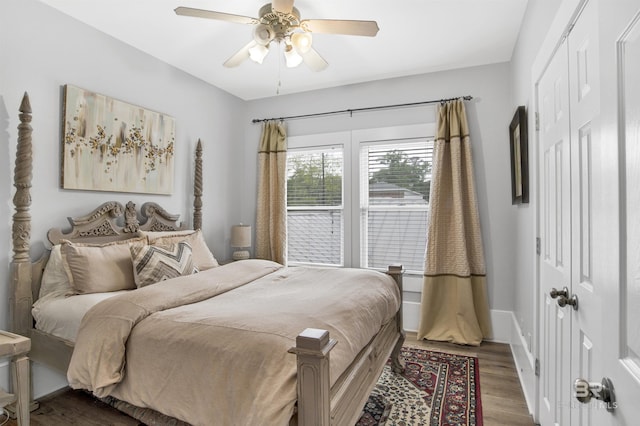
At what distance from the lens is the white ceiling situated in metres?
2.57

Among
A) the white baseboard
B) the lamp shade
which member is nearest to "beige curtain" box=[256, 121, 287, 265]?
the lamp shade

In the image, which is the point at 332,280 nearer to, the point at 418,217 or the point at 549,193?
the point at 549,193

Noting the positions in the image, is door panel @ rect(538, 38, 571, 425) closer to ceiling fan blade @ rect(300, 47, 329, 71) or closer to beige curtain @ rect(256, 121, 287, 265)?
ceiling fan blade @ rect(300, 47, 329, 71)

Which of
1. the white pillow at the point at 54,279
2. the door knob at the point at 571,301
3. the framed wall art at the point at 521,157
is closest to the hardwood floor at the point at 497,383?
the door knob at the point at 571,301

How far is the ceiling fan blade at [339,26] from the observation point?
7.20ft

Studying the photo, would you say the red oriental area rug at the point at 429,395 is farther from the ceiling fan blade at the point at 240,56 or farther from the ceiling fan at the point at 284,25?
the ceiling fan blade at the point at 240,56

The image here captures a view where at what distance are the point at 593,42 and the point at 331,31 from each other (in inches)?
63.4

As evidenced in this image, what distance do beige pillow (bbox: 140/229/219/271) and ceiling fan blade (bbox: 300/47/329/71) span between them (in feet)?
6.08

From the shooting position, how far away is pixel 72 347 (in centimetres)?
210

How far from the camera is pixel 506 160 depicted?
11.3ft

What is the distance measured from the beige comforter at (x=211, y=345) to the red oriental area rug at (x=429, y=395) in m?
0.60

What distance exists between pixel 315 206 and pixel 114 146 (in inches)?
86.3

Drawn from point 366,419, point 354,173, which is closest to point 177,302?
point 366,419

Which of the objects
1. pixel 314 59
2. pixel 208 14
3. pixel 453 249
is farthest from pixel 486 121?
pixel 208 14
